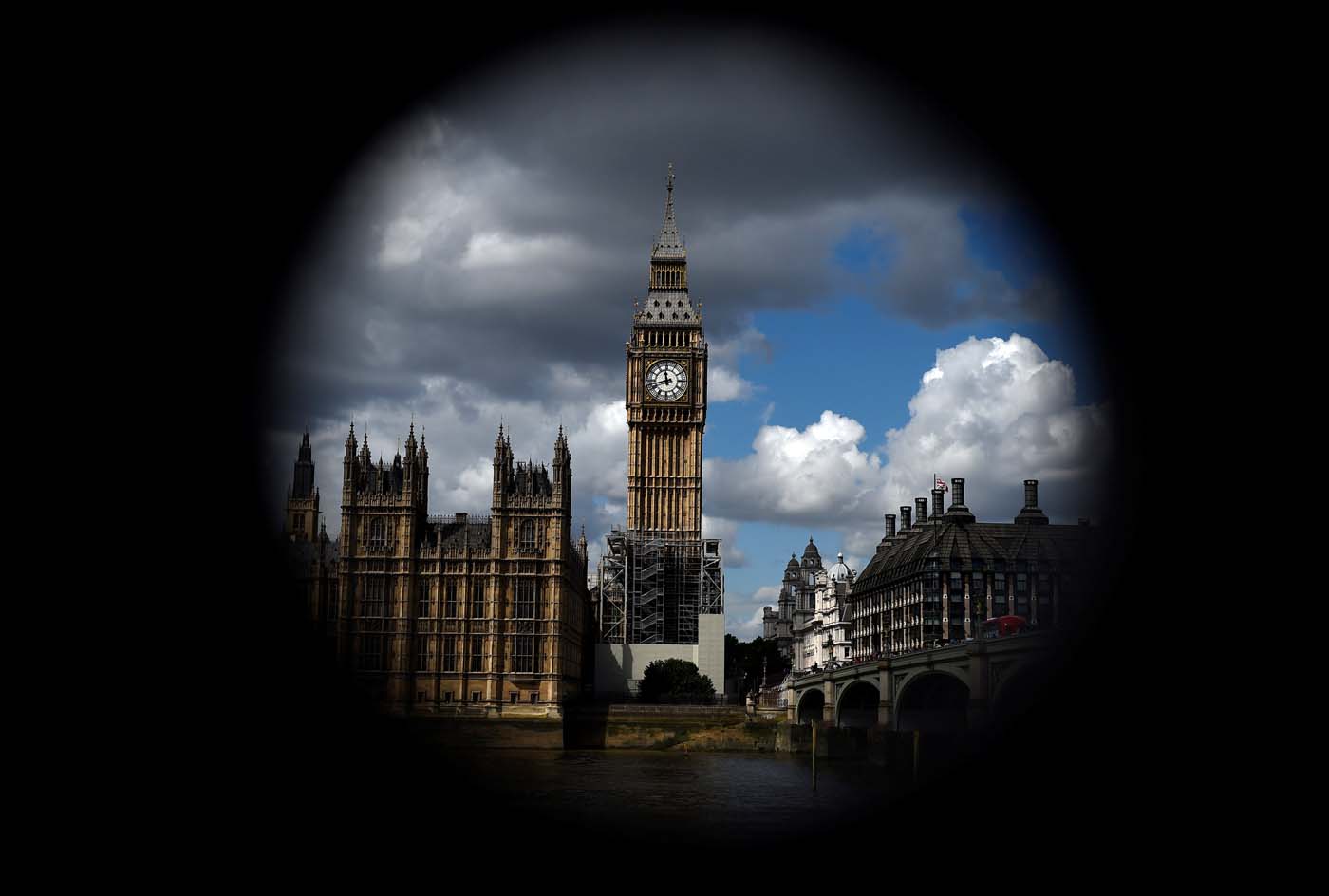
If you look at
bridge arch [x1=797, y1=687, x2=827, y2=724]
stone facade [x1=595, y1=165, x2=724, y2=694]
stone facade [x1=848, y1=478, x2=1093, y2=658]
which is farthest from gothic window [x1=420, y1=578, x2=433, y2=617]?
stone facade [x1=848, y1=478, x2=1093, y2=658]

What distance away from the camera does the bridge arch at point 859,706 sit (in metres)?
102

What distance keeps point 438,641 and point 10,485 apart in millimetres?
69843

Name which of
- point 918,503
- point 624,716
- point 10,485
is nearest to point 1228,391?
point 10,485

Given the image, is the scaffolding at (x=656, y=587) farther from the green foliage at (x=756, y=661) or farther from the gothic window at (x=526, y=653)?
the green foliage at (x=756, y=661)

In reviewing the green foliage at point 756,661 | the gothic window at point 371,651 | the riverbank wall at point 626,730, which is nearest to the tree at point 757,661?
the green foliage at point 756,661

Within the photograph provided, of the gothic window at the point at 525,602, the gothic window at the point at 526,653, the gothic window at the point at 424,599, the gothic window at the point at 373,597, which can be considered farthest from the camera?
the gothic window at the point at 525,602

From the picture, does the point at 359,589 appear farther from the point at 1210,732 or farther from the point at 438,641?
the point at 1210,732

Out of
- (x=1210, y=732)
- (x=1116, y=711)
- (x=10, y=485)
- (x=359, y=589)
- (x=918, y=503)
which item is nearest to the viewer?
(x=10, y=485)

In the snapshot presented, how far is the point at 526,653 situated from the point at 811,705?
25830mm

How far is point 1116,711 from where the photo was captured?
4684 cm

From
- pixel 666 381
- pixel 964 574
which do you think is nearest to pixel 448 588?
pixel 666 381

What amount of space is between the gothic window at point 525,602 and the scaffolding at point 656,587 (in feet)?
72.7

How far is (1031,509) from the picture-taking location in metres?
136

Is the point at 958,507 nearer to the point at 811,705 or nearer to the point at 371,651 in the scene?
the point at 811,705
